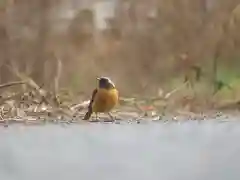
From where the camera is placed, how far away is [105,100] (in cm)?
152

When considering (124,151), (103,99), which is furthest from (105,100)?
(124,151)

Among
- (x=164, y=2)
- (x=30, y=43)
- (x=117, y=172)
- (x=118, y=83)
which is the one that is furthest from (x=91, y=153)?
(x=164, y=2)

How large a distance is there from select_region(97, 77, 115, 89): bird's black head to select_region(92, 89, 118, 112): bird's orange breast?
14mm

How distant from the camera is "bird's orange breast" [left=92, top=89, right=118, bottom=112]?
152 centimetres

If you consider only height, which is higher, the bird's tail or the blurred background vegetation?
the blurred background vegetation

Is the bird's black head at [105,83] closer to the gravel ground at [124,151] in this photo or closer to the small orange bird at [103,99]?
the small orange bird at [103,99]

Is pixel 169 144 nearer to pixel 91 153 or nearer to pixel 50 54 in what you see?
pixel 91 153

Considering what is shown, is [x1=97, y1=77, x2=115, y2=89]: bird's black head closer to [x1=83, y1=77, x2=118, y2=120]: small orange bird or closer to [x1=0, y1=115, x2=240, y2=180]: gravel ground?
[x1=83, y1=77, x2=118, y2=120]: small orange bird

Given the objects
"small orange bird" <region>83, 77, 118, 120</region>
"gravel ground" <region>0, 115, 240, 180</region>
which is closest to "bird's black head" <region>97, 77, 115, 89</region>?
"small orange bird" <region>83, 77, 118, 120</region>

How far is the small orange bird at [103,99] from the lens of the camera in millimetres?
1517

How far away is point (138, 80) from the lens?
5.14 ft

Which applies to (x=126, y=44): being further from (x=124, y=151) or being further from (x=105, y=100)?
(x=124, y=151)

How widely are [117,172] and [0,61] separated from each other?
460 mm

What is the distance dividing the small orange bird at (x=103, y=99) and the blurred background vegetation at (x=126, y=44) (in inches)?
1.1
